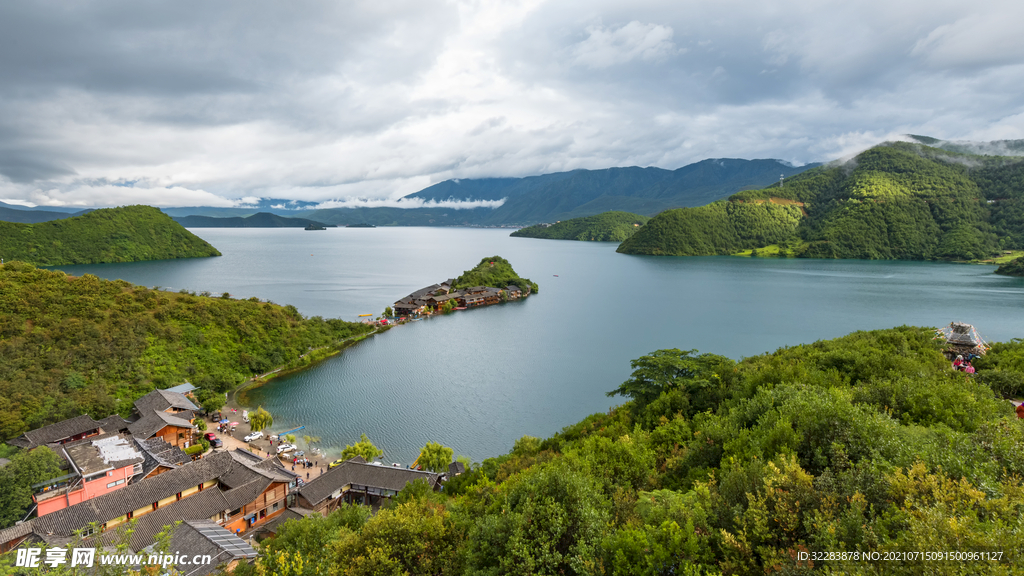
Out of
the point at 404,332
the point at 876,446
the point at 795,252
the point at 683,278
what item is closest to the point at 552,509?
the point at 876,446

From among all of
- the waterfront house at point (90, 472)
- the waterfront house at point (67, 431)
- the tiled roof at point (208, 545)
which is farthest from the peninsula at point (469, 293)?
the tiled roof at point (208, 545)

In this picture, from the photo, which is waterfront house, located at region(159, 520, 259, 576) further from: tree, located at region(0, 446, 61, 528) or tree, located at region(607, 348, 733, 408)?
tree, located at region(607, 348, 733, 408)

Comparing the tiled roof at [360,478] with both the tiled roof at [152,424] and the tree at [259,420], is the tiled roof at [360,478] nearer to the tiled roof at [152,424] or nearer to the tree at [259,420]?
the tree at [259,420]

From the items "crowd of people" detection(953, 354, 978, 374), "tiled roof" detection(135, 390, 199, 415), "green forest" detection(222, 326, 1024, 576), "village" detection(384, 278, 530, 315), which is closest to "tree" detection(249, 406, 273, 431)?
"tiled roof" detection(135, 390, 199, 415)

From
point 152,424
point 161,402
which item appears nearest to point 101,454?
point 152,424

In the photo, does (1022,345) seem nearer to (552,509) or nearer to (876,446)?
(876,446)

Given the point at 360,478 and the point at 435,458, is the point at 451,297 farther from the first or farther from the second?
the point at 360,478
